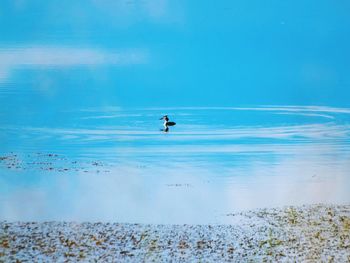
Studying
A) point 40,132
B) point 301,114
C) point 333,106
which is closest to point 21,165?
point 40,132

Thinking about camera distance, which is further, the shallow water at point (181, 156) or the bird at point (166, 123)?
the bird at point (166, 123)

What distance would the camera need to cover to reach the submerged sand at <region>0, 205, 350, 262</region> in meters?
10.4

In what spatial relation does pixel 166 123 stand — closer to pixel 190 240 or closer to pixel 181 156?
pixel 181 156

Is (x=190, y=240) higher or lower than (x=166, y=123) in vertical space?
lower

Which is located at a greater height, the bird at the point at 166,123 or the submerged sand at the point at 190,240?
the bird at the point at 166,123

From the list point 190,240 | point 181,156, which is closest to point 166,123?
point 181,156

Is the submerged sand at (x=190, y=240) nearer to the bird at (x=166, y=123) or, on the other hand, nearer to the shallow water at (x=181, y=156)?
the shallow water at (x=181, y=156)

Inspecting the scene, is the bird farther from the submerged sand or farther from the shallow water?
Result: the submerged sand

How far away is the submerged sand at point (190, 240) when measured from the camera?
1041 centimetres

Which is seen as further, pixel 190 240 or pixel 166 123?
pixel 166 123

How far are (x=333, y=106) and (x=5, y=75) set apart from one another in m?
11.3

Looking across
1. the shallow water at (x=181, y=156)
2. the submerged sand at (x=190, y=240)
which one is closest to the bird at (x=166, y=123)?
the shallow water at (x=181, y=156)

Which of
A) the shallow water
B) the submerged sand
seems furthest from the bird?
the submerged sand

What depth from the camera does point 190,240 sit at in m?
11.0
